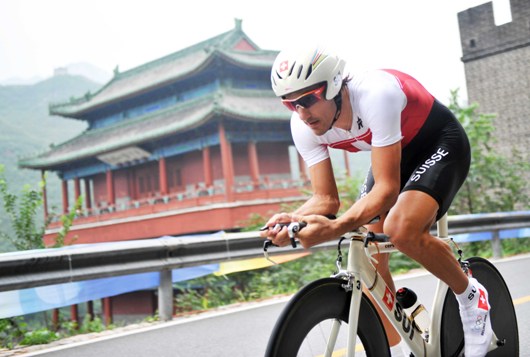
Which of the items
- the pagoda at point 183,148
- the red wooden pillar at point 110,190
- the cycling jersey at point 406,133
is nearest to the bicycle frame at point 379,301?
the cycling jersey at point 406,133

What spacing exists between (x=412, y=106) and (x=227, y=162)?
28167mm

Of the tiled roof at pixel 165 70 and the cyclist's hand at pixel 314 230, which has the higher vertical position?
the tiled roof at pixel 165 70

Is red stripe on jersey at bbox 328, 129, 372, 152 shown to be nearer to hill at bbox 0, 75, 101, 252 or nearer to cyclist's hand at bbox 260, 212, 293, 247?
cyclist's hand at bbox 260, 212, 293, 247

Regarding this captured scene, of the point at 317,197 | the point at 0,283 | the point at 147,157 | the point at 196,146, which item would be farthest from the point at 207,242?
the point at 147,157

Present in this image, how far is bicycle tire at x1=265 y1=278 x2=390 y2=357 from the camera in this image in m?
2.09

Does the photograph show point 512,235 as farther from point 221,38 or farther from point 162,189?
point 221,38

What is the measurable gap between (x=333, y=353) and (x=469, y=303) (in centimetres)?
89

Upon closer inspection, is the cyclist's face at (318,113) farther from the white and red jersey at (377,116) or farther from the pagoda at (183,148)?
the pagoda at (183,148)

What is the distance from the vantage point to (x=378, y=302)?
2504 millimetres

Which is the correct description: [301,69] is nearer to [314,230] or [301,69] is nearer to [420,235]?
[314,230]

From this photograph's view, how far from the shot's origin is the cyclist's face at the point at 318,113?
8.03 feet

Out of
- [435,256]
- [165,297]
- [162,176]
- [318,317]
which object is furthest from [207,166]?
[318,317]

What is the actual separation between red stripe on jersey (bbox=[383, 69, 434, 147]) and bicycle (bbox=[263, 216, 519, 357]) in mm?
477

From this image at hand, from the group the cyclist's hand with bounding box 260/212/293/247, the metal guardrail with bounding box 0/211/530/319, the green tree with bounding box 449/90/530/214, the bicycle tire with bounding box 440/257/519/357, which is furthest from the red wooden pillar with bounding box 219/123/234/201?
the cyclist's hand with bounding box 260/212/293/247
